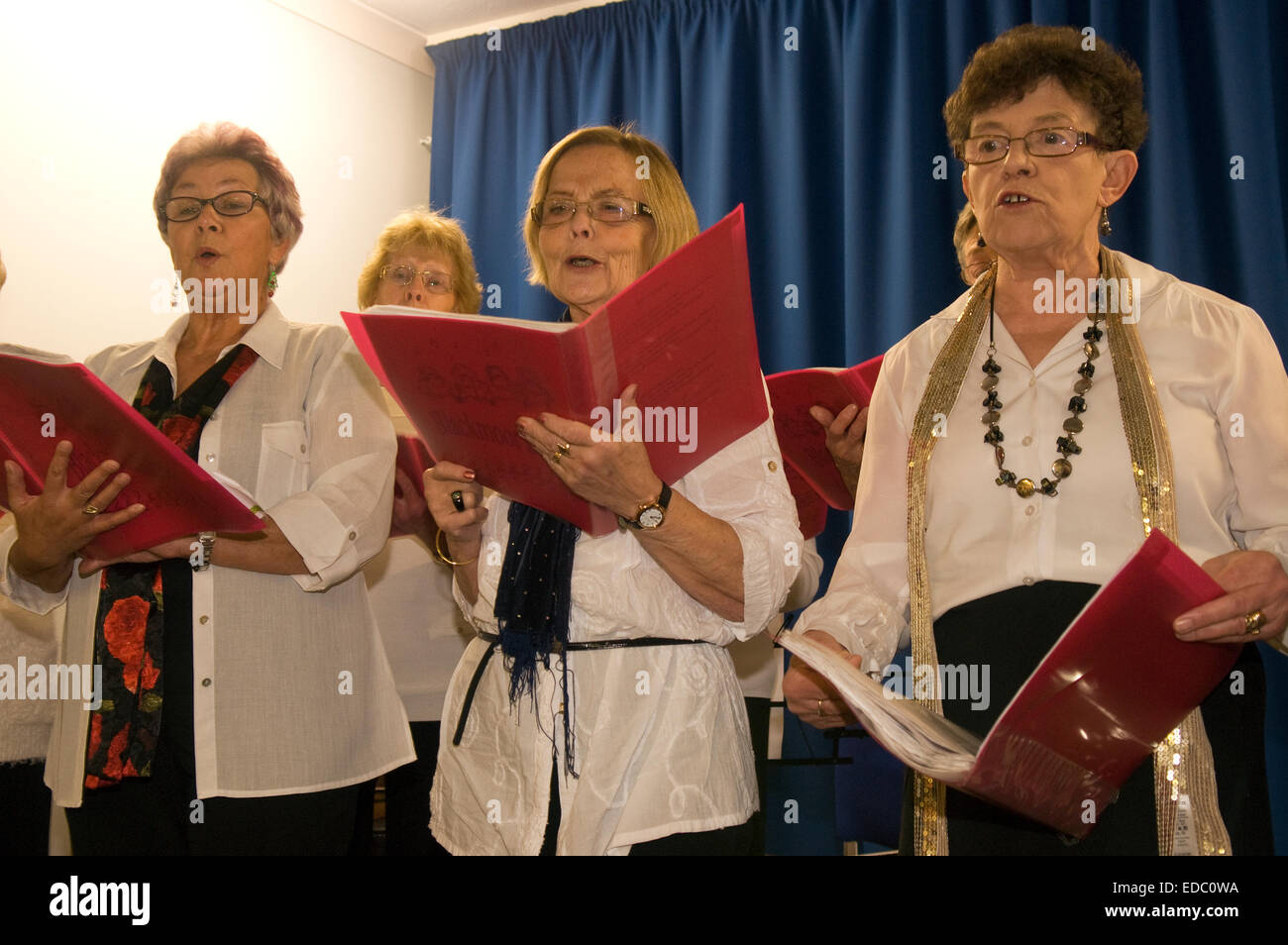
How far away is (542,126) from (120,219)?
1656mm

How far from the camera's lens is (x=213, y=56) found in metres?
3.81

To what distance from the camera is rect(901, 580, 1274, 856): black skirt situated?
4.48 ft

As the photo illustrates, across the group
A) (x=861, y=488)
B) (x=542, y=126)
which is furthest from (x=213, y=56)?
(x=861, y=488)

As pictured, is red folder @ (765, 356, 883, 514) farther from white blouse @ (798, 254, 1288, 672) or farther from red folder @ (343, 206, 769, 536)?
red folder @ (343, 206, 769, 536)

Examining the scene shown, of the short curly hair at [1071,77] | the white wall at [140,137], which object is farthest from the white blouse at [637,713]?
the white wall at [140,137]

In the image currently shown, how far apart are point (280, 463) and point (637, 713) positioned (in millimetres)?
748

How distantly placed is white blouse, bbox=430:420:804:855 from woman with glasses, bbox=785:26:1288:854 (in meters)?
0.12

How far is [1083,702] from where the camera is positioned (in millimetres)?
1112

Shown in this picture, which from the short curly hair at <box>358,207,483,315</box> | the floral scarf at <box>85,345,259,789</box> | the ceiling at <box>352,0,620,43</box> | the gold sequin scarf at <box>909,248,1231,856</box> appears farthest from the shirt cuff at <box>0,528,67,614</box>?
the ceiling at <box>352,0,620,43</box>

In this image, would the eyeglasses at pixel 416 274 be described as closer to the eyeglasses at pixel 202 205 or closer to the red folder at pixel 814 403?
the eyeglasses at pixel 202 205

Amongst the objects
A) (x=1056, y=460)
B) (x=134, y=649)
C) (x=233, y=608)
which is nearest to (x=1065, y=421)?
(x=1056, y=460)

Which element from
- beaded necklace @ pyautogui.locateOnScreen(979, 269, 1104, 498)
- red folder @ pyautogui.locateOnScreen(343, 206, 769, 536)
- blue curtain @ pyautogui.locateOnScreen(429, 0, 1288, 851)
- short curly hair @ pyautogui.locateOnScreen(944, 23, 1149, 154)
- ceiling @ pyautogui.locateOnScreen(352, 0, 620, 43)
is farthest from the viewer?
ceiling @ pyautogui.locateOnScreen(352, 0, 620, 43)

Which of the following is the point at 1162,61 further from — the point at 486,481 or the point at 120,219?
the point at 120,219

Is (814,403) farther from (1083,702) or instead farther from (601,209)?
(1083,702)
